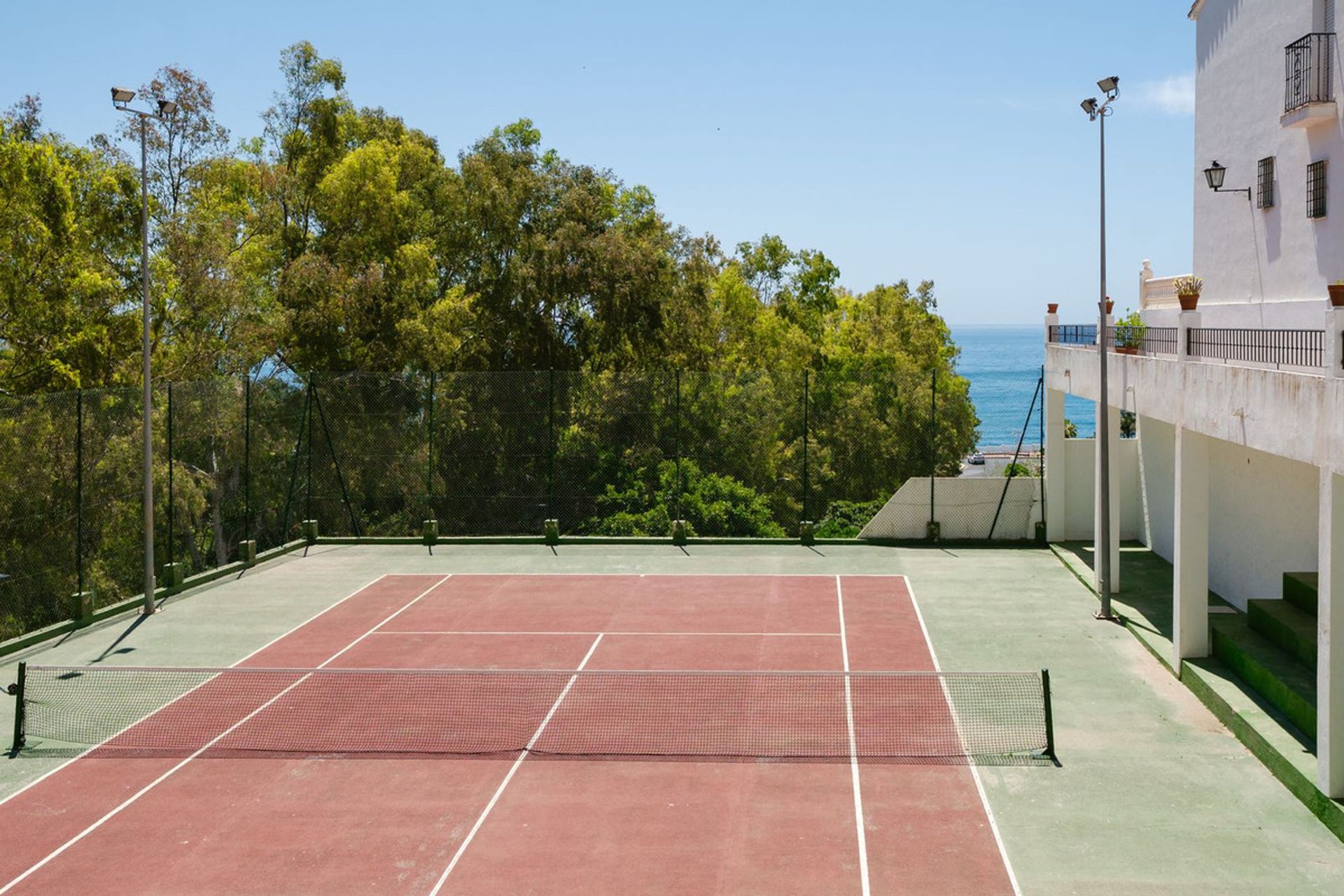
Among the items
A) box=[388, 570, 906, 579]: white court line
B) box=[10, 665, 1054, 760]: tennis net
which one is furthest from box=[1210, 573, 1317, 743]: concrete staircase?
box=[388, 570, 906, 579]: white court line

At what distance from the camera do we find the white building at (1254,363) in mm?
13461

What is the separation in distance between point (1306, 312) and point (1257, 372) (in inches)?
266

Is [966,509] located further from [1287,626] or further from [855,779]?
[855,779]

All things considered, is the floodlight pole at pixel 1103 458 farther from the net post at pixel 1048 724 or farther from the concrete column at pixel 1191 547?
the net post at pixel 1048 724

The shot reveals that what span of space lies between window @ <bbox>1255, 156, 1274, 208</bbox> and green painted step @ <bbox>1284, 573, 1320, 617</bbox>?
266 inches

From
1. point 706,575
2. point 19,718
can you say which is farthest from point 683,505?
point 19,718

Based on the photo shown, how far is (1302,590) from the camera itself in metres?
18.4

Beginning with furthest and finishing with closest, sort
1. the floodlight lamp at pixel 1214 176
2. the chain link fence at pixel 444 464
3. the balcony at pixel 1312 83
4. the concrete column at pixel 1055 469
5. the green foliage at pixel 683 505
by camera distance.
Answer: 1. the green foliage at pixel 683 505
2. the chain link fence at pixel 444 464
3. the concrete column at pixel 1055 469
4. the floodlight lamp at pixel 1214 176
5. the balcony at pixel 1312 83

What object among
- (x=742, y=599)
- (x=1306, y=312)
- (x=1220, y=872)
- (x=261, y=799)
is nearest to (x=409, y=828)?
(x=261, y=799)

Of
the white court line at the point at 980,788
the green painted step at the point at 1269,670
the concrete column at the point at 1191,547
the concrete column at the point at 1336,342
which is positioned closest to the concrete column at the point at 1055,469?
the white court line at the point at 980,788

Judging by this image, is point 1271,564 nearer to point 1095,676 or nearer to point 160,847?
point 1095,676

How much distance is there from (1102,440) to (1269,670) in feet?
22.6

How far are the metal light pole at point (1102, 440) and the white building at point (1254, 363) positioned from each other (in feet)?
1.36

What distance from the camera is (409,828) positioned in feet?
44.5
